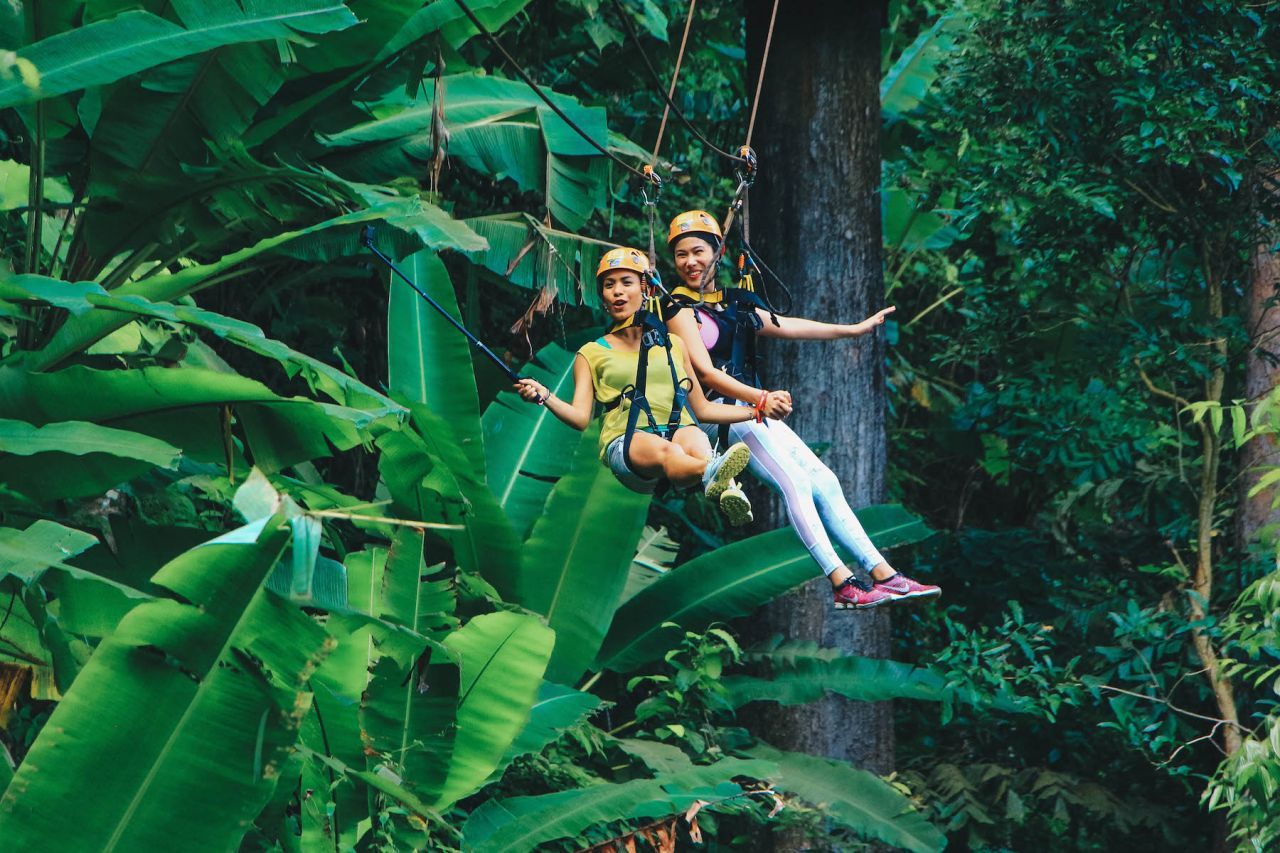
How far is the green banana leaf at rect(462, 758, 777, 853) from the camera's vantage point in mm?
6484

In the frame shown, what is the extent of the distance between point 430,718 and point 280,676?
4.77ft

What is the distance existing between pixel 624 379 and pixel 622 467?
0.43 meters

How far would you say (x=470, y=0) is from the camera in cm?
748

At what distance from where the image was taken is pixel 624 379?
21.0 feet

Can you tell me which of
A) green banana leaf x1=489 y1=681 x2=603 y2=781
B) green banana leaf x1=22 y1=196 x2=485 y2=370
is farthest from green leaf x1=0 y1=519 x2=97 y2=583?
green banana leaf x1=489 y1=681 x2=603 y2=781

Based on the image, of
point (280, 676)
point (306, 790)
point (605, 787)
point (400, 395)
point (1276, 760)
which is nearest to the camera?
point (280, 676)

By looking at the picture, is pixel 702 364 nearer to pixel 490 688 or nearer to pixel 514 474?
pixel 490 688

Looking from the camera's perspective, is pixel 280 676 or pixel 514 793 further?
pixel 514 793

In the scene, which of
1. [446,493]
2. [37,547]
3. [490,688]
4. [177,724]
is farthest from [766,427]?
[37,547]

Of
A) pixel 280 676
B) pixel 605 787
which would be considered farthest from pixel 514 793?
pixel 280 676

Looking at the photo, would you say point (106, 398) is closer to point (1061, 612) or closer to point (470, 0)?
point (470, 0)

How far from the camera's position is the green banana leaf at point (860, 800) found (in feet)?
25.4

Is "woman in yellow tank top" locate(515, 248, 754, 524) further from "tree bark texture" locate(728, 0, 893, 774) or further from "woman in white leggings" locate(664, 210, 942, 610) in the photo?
"tree bark texture" locate(728, 0, 893, 774)

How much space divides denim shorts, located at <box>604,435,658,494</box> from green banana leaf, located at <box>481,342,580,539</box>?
238cm
